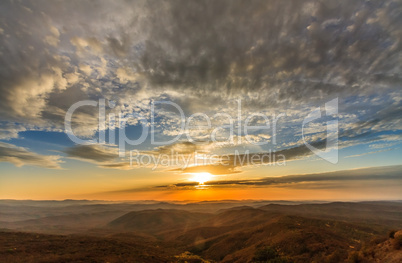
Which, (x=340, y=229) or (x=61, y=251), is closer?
(x=61, y=251)

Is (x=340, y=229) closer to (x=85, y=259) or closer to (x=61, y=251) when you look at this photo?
(x=85, y=259)

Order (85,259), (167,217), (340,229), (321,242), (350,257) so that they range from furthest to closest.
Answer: (167,217), (340,229), (321,242), (85,259), (350,257)

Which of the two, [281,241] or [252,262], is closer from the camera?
[252,262]

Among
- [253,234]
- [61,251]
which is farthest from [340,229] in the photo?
[61,251]

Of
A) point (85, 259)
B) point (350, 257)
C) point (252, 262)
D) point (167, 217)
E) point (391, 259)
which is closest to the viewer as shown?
point (391, 259)

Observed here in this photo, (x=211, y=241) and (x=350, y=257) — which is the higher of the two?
(x=350, y=257)

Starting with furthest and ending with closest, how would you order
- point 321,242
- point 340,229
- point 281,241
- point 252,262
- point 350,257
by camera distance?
point 340,229, point 281,241, point 321,242, point 252,262, point 350,257

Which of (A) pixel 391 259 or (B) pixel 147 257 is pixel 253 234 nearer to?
(B) pixel 147 257

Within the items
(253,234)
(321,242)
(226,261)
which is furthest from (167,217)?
(321,242)

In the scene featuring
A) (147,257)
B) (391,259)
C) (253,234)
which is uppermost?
(391,259)
